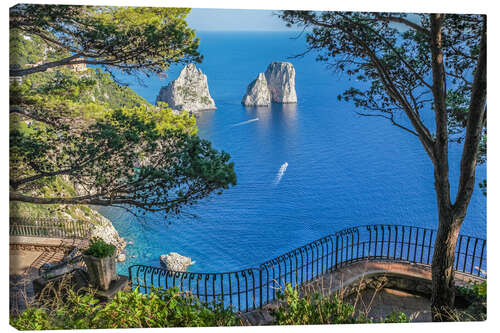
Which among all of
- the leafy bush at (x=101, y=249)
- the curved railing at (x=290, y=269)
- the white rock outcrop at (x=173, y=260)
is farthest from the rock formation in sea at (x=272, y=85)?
the white rock outcrop at (x=173, y=260)

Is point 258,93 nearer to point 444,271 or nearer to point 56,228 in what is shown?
point 56,228

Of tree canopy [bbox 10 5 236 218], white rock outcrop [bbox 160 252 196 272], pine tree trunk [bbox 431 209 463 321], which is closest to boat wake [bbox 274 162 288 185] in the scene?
tree canopy [bbox 10 5 236 218]

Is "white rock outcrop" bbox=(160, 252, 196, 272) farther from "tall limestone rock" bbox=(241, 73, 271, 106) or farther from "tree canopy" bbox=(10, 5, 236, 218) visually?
"tall limestone rock" bbox=(241, 73, 271, 106)

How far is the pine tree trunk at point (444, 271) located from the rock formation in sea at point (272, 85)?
2.08 meters

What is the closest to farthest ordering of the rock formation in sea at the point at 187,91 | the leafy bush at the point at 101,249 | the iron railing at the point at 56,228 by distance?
the leafy bush at the point at 101,249 → the iron railing at the point at 56,228 → the rock formation in sea at the point at 187,91

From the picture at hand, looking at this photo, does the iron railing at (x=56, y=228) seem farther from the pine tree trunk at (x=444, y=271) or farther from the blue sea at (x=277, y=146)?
the pine tree trunk at (x=444, y=271)

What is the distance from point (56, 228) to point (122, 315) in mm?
1380

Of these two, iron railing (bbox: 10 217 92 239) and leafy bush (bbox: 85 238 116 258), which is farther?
iron railing (bbox: 10 217 92 239)

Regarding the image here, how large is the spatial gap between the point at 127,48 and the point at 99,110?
2.14 feet

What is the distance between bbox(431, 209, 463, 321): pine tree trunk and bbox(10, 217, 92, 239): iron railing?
3.60 metres

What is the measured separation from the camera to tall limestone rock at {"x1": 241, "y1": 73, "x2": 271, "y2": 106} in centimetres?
450

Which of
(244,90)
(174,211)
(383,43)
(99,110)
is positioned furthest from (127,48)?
(383,43)

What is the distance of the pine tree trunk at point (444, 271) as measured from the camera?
4.21 metres

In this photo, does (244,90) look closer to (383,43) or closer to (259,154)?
(259,154)
